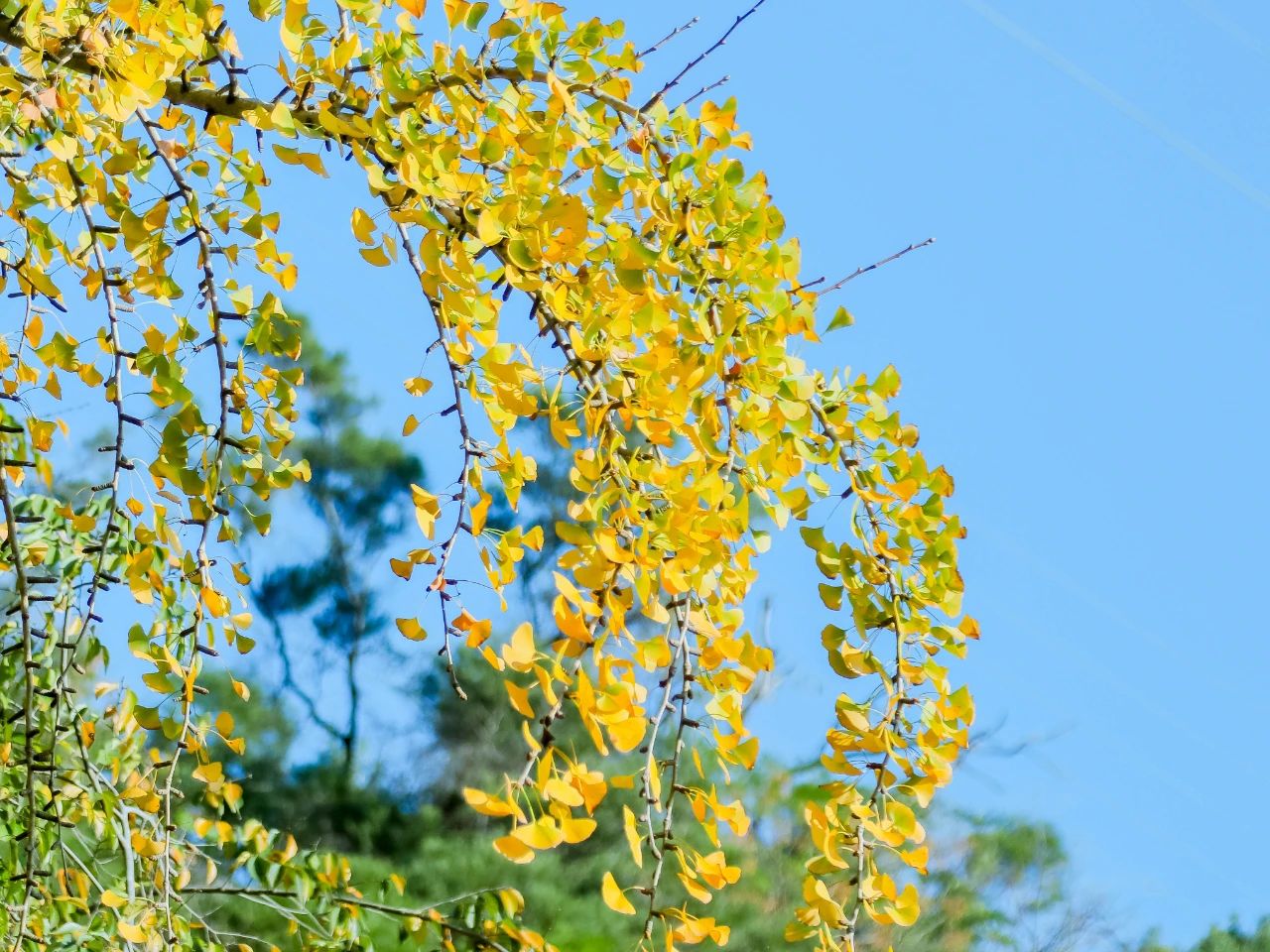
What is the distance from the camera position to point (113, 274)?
1307 mm

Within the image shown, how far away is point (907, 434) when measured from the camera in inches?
48.5

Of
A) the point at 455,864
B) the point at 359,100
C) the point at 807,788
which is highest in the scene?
the point at 807,788

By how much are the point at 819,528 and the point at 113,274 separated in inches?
27.9

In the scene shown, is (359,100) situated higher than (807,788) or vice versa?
(807,788)

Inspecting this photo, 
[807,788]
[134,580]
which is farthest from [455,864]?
[134,580]

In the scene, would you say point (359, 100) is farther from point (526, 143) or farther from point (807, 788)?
point (807, 788)

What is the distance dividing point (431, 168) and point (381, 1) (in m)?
0.18

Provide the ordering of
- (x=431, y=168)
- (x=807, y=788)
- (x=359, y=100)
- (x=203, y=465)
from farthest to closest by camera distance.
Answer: (x=807, y=788)
(x=203, y=465)
(x=359, y=100)
(x=431, y=168)

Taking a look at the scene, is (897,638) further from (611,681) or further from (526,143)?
(526,143)

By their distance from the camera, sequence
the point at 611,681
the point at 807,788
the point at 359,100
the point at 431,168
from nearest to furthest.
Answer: the point at 611,681, the point at 431,168, the point at 359,100, the point at 807,788

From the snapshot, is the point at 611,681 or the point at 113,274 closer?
the point at 611,681

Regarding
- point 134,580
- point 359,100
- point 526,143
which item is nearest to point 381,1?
point 359,100

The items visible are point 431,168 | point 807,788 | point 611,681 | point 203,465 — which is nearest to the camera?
point 611,681

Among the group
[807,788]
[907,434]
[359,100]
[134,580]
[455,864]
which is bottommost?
[134,580]
